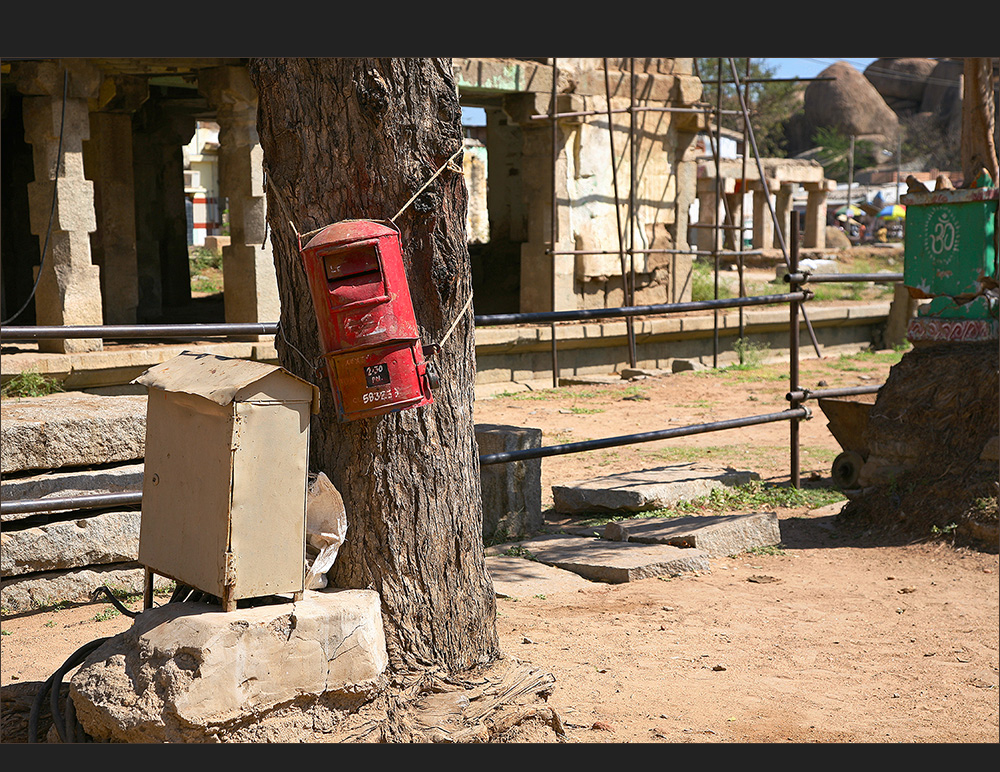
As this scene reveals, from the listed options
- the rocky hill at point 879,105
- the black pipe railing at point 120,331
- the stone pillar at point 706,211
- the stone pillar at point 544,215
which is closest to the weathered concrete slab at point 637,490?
the black pipe railing at point 120,331

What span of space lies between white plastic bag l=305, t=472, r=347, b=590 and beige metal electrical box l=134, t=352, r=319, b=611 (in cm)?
9

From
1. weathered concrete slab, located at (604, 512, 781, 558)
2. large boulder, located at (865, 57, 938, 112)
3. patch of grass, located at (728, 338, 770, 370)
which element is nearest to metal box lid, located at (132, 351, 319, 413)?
weathered concrete slab, located at (604, 512, 781, 558)

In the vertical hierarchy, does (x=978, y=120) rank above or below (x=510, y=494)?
above

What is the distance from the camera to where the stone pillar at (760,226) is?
22484 millimetres

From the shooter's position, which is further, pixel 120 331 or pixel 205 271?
pixel 205 271

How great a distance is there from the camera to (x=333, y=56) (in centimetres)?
258

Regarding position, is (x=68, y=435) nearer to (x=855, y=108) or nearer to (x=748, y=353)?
(x=748, y=353)

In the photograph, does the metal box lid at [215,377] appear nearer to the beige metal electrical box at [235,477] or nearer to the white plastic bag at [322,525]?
the beige metal electrical box at [235,477]

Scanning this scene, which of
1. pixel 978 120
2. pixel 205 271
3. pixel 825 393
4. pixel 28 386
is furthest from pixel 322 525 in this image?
pixel 205 271

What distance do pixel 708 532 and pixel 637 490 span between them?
31.2 inches

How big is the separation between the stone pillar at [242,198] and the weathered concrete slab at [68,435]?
5.21 m

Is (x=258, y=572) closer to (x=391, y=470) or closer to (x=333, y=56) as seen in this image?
(x=391, y=470)

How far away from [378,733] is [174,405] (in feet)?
3.21

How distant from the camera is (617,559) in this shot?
15.1 ft
